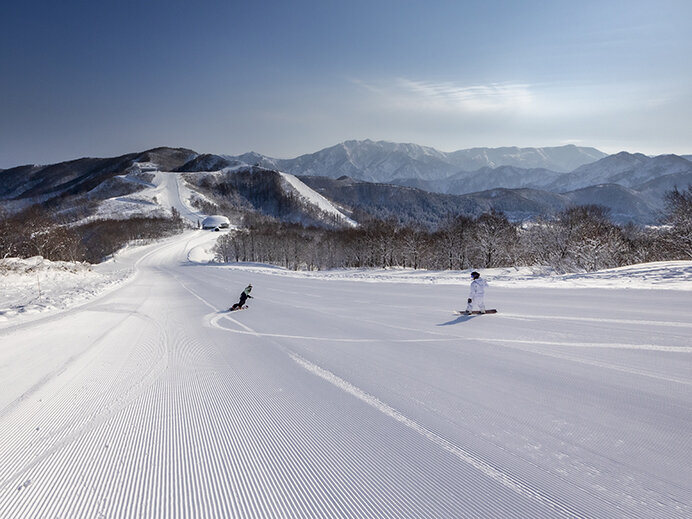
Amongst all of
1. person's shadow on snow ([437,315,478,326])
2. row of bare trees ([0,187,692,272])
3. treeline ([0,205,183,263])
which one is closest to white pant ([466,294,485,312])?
person's shadow on snow ([437,315,478,326])

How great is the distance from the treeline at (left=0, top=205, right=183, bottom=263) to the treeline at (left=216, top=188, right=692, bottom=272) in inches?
1387

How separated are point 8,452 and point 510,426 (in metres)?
5.13

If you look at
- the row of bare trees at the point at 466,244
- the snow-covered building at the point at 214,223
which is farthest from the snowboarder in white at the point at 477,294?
the snow-covered building at the point at 214,223

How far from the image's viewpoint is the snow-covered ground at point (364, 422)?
2.68m

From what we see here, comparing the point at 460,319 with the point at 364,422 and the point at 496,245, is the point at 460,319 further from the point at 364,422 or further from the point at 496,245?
the point at 496,245

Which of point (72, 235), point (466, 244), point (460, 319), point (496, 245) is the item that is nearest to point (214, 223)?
point (72, 235)

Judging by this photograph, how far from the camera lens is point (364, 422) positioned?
3.90 metres

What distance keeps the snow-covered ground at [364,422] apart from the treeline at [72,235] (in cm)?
3597

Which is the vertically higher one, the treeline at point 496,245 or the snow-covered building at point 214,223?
the snow-covered building at point 214,223

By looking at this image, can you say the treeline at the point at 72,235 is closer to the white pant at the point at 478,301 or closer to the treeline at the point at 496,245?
the treeline at the point at 496,245

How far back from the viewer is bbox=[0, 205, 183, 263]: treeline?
4569 cm

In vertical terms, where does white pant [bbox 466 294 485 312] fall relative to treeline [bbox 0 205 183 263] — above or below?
below

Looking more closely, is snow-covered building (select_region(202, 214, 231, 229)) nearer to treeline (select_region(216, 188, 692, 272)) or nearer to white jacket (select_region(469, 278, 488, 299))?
treeline (select_region(216, 188, 692, 272))

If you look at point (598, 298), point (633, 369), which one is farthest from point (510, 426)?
point (598, 298)
